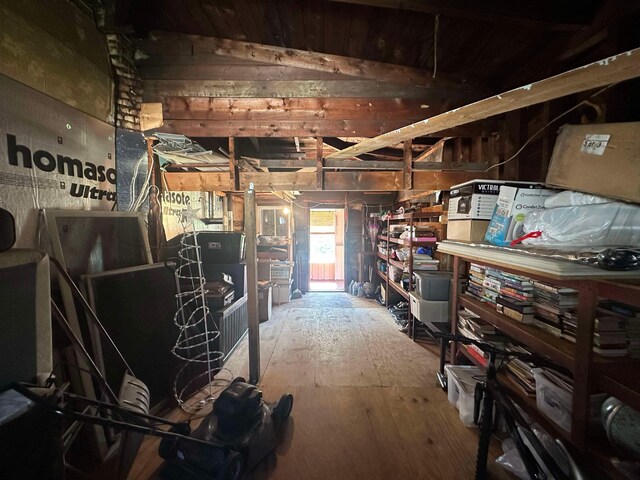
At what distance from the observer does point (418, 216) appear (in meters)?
3.27

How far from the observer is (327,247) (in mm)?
7227

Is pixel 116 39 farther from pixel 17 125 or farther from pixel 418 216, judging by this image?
pixel 418 216

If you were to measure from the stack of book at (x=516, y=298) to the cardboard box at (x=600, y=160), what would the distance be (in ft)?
2.02

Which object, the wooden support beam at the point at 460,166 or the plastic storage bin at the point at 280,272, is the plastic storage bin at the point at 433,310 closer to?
the wooden support beam at the point at 460,166

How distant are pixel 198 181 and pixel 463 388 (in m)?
2.88

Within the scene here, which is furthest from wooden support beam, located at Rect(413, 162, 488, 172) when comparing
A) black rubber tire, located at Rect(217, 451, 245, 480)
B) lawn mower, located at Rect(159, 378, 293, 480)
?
black rubber tire, located at Rect(217, 451, 245, 480)

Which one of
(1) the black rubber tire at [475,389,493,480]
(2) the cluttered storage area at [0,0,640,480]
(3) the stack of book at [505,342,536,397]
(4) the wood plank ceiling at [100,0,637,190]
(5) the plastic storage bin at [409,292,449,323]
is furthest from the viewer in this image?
(5) the plastic storage bin at [409,292,449,323]

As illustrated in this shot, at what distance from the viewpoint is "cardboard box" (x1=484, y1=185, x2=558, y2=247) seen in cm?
151

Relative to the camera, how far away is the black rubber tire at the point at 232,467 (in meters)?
1.10

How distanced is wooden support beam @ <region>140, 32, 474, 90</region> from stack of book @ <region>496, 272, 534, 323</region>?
182 centimetres

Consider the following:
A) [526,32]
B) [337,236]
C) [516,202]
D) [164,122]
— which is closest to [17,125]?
[164,122]

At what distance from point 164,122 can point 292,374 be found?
2.76 m

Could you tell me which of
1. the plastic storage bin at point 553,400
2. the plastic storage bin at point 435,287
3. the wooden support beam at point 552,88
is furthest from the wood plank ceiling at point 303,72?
the plastic storage bin at point 553,400

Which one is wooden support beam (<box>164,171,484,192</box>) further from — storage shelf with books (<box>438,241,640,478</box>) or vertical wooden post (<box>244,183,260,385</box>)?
storage shelf with books (<box>438,241,640,478</box>)
